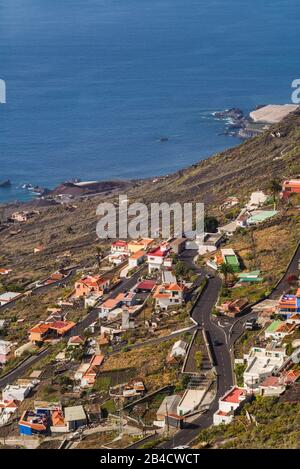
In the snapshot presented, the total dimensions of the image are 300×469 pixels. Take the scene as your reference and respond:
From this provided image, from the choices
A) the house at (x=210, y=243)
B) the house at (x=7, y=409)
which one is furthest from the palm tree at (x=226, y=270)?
the house at (x=7, y=409)

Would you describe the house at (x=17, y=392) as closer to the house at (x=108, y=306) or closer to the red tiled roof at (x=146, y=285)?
the house at (x=108, y=306)

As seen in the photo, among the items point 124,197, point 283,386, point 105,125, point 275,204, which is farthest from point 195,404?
point 105,125

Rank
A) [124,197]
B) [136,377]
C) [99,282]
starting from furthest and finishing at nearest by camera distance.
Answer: [124,197] < [99,282] < [136,377]

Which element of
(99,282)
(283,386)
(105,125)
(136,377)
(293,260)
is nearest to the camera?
(283,386)

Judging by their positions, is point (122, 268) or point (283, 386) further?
point (122, 268)

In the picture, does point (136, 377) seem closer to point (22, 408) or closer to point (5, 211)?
point (22, 408)

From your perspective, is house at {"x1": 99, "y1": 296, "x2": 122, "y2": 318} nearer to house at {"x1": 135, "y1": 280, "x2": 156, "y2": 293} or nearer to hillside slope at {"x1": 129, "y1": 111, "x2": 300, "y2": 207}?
house at {"x1": 135, "y1": 280, "x2": 156, "y2": 293}
